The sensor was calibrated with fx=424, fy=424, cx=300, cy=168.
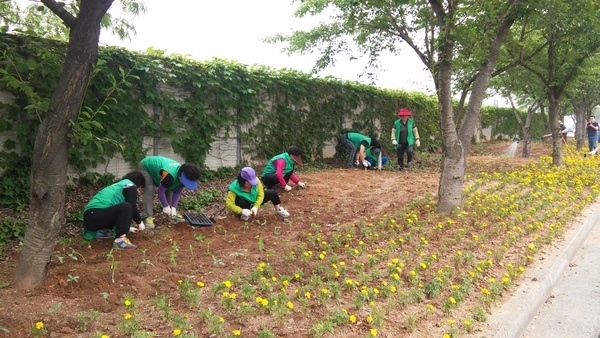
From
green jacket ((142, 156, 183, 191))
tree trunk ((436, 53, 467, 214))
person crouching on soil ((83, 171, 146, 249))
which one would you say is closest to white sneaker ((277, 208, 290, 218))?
green jacket ((142, 156, 183, 191))

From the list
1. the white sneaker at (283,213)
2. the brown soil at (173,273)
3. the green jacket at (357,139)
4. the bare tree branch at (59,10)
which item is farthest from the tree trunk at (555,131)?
the bare tree branch at (59,10)

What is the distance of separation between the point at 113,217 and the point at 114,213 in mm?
52

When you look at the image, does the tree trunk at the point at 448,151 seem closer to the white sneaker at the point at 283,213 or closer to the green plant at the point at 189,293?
the white sneaker at the point at 283,213

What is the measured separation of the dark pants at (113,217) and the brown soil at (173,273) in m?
0.24

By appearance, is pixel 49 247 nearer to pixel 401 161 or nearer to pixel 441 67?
pixel 441 67

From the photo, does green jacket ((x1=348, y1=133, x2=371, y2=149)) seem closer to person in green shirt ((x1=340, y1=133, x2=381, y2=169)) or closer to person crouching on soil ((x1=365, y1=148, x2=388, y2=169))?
person in green shirt ((x1=340, y1=133, x2=381, y2=169))

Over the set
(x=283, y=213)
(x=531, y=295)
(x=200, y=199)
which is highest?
(x=200, y=199)

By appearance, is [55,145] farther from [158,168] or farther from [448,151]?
[448,151]

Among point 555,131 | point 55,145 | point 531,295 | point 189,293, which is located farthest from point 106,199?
point 555,131

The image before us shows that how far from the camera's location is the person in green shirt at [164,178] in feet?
16.1

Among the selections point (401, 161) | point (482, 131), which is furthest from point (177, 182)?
point (482, 131)

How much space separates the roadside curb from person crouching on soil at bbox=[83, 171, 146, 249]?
3.36 metres

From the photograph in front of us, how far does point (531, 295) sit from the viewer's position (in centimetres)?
390

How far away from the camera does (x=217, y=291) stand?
3301 mm
